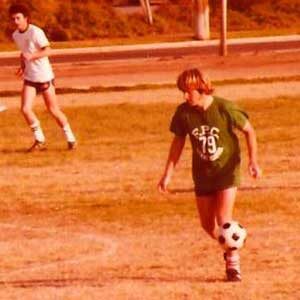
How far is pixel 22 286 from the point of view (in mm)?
10000

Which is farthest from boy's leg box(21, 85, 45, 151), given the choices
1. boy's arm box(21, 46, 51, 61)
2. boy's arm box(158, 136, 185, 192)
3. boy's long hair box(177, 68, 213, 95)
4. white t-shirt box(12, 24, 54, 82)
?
boy's long hair box(177, 68, 213, 95)

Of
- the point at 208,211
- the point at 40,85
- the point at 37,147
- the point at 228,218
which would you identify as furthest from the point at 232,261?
the point at 37,147

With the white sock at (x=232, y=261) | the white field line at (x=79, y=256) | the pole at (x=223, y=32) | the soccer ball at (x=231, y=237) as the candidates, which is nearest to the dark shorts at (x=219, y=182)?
the soccer ball at (x=231, y=237)

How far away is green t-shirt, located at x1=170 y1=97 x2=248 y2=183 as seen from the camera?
9.97 meters

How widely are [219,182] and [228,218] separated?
0.89 ft

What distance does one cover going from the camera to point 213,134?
996 centimetres

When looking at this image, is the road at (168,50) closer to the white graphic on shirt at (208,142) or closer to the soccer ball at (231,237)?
the white graphic on shirt at (208,142)

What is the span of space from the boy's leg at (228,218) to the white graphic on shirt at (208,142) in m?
0.28

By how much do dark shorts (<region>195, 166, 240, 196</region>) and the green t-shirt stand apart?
2cm

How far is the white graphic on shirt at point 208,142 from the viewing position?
9.96m

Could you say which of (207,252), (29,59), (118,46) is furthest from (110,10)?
(207,252)

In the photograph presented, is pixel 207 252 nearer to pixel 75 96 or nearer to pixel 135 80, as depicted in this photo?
pixel 75 96

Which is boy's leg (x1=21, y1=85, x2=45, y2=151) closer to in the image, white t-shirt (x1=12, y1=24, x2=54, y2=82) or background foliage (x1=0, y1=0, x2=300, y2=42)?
white t-shirt (x1=12, y1=24, x2=54, y2=82)

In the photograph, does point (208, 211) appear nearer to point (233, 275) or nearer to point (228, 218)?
point (228, 218)
